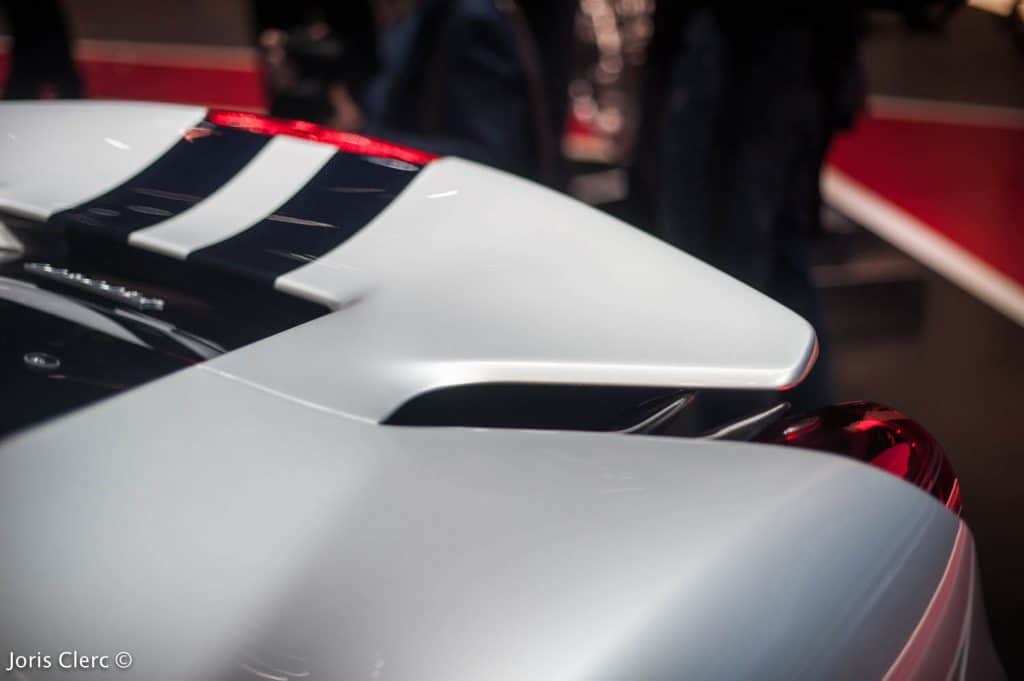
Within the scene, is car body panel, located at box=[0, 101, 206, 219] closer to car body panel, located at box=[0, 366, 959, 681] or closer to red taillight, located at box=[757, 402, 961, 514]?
car body panel, located at box=[0, 366, 959, 681]

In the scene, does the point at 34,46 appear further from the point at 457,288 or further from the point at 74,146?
the point at 457,288

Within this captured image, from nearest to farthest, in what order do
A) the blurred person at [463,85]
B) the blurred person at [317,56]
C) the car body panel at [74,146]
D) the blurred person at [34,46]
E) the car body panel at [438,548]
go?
the car body panel at [438,548] → the car body panel at [74,146] → the blurred person at [463,85] → the blurred person at [317,56] → the blurred person at [34,46]

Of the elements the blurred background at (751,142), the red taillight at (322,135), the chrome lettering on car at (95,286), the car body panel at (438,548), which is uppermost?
the red taillight at (322,135)

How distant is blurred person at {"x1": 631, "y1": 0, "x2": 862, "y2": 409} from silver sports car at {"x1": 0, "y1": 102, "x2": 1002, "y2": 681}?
1221mm

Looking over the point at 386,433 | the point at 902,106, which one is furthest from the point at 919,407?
the point at 902,106

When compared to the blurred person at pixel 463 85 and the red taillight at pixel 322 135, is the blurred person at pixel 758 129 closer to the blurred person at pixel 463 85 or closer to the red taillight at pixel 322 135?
the blurred person at pixel 463 85

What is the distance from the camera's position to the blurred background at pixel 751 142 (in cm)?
207

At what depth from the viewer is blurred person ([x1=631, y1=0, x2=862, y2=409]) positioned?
2027mm

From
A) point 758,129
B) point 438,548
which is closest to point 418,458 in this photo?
point 438,548


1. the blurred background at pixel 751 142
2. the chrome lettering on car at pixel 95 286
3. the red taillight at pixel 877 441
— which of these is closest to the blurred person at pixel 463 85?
the blurred background at pixel 751 142

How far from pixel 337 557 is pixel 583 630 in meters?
0.14

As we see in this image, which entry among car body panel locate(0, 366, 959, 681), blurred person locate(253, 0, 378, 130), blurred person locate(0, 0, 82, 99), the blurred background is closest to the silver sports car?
car body panel locate(0, 366, 959, 681)

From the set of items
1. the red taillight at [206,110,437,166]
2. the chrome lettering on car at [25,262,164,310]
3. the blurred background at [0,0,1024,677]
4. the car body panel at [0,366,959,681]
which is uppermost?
the red taillight at [206,110,437,166]

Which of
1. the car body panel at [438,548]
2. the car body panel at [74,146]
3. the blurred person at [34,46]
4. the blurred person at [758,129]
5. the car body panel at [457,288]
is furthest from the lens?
the blurred person at [34,46]
